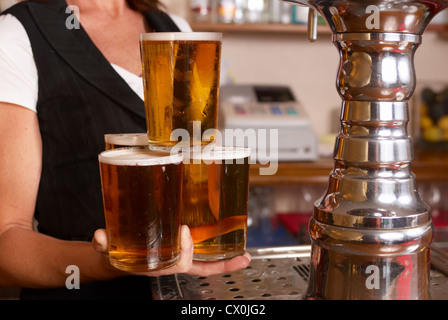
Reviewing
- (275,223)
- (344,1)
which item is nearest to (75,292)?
(344,1)

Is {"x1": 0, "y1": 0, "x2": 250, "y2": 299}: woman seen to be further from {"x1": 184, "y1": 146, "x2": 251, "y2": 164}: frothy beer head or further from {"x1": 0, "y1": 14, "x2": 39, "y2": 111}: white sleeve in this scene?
{"x1": 184, "y1": 146, "x2": 251, "y2": 164}: frothy beer head

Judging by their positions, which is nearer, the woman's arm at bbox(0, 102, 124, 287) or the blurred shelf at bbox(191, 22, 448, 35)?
the woman's arm at bbox(0, 102, 124, 287)


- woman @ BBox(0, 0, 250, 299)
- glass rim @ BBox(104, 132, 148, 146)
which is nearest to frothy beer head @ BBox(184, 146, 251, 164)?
glass rim @ BBox(104, 132, 148, 146)

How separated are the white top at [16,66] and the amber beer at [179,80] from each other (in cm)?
50

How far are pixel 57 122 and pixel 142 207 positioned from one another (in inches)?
23.6

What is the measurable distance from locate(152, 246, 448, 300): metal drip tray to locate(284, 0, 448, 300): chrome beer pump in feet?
0.68

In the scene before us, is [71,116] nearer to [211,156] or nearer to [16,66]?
[16,66]

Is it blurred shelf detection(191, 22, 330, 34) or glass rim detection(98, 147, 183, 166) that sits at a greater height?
blurred shelf detection(191, 22, 330, 34)

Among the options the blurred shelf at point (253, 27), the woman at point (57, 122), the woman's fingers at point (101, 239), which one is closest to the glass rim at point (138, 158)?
the woman's fingers at point (101, 239)

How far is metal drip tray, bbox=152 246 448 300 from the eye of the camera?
898 millimetres

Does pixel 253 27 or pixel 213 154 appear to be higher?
→ pixel 253 27

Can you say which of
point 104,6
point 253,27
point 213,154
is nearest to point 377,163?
point 213,154

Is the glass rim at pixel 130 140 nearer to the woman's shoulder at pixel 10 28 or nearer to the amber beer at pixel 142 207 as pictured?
the amber beer at pixel 142 207

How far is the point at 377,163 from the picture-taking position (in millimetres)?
657
